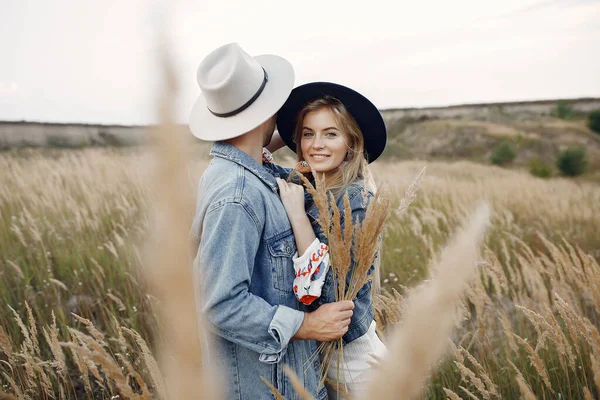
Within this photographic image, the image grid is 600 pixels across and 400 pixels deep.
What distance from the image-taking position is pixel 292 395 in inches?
73.0

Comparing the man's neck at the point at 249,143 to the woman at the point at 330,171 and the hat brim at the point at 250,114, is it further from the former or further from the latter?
the woman at the point at 330,171

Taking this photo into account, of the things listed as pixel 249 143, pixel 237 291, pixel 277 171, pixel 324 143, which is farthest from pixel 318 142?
pixel 237 291

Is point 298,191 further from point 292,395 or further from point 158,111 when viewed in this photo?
point 158,111

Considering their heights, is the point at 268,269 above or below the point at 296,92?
below

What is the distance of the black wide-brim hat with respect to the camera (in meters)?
2.32

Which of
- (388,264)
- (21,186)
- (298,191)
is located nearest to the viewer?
(298,191)

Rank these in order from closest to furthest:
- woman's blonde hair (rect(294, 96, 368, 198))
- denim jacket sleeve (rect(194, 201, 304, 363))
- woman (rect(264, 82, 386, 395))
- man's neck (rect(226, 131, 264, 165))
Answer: denim jacket sleeve (rect(194, 201, 304, 363)) → woman (rect(264, 82, 386, 395)) → man's neck (rect(226, 131, 264, 165)) → woman's blonde hair (rect(294, 96, 368, 198))

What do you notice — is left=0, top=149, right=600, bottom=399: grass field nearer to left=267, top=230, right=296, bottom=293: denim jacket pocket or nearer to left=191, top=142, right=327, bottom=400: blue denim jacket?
left=191, top=142, right=327, bottom=400: blue denim jacket

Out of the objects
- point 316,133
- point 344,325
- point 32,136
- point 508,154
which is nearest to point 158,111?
point 344,325


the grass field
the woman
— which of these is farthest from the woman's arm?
the grass field

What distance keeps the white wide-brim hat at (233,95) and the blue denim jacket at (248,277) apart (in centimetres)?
10

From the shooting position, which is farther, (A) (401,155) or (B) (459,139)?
(B) (459,139)

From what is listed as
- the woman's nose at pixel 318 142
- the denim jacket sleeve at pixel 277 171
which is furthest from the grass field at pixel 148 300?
the denim jacket sleeve at pixel 277 171

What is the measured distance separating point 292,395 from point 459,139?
4840cm
